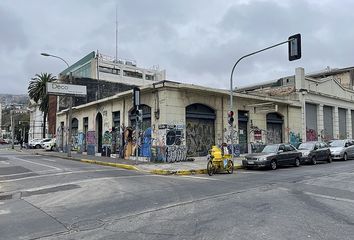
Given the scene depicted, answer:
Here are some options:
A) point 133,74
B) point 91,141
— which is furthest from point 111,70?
point 91,141

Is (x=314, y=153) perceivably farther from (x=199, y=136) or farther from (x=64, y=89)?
(x=64, y=89)

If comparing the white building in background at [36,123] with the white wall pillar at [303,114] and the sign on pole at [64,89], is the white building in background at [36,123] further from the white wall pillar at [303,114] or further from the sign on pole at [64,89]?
the white wall pillar at [303,114]

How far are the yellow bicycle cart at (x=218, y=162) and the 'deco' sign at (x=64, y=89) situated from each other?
18.8 meters

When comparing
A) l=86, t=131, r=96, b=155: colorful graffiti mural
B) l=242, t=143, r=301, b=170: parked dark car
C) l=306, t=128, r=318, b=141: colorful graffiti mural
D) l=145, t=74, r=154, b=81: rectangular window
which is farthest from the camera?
l=145, t=74, r=154, b=81: rectangular window

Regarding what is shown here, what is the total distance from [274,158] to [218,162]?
13.3 ft

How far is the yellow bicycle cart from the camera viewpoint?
650 inches

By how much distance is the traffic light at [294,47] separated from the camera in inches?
627

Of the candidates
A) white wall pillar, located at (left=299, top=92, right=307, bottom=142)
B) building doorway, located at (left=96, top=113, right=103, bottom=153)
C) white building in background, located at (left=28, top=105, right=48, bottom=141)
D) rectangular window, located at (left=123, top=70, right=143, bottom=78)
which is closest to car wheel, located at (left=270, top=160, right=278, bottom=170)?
white wall pillar, located at (left=299, top=92, right=307, bottom=142)

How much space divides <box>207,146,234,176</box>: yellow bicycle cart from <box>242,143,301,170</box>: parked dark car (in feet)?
7.30

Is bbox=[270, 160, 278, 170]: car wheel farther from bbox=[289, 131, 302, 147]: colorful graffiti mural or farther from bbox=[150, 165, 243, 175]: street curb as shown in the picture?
bbox=[289, 131, 302, 147]: colorful graffiti mural

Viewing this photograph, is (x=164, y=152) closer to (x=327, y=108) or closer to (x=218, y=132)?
(x=218, y=132)

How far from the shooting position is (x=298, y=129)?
3259cm

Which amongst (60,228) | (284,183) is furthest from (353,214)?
(60,228)

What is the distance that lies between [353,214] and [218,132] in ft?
56.8
